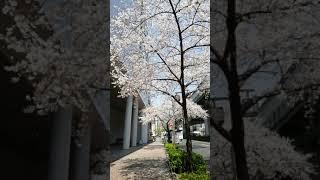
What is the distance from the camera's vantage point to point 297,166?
2852 millimetres

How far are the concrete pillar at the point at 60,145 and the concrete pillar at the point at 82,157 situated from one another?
0.14 m

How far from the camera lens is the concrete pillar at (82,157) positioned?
106 inches

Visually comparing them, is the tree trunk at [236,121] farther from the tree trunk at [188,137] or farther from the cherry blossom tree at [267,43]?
the tree trunk at [188,137]

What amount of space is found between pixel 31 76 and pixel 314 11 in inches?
85.7

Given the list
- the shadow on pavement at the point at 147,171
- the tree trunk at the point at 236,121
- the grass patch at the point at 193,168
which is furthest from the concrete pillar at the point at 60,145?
the grass patch at the point at 193,168

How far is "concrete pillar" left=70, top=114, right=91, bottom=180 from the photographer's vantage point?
268 centimetres

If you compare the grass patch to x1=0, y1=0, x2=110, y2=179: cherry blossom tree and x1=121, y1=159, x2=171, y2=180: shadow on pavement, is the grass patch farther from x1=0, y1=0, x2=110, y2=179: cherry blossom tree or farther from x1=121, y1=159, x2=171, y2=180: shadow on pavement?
x1=0, y1=0, x2=110, y2=179: cherry blossom tree

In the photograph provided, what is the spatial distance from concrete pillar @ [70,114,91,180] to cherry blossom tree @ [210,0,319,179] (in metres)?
0.97

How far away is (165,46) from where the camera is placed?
491 centimetres

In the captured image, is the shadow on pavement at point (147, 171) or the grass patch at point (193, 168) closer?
the grass patch at point (193, 168)

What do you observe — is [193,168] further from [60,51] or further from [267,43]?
[60,51]

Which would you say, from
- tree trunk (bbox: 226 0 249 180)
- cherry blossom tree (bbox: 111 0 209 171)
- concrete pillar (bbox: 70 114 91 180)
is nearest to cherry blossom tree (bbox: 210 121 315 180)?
tree trunk (bbox: 226 0 249 180)

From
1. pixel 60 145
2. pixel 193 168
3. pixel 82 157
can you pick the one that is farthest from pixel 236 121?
pixel 193 168

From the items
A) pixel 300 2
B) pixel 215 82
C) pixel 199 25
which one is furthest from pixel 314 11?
pixel 199 25
